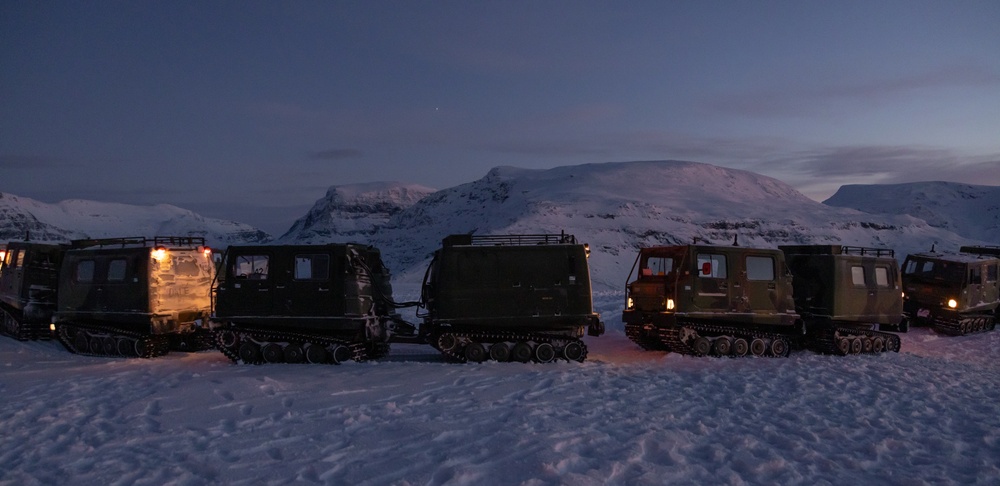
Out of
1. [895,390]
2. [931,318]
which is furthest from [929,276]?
[895,390]

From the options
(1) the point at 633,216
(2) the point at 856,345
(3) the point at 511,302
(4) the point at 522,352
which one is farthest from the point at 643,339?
(1) the point at 633,216

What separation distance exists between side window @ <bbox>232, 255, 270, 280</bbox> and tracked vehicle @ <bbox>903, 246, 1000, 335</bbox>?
65.7ft

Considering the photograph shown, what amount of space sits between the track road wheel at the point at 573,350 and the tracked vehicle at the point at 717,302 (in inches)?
86.8

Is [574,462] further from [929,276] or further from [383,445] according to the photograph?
[929,276]

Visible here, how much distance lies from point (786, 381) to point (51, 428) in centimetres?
1169

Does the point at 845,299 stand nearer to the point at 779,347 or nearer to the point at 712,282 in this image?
the point at 779,347

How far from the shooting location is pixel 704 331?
13.8 m

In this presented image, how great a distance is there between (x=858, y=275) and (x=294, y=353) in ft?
45.8

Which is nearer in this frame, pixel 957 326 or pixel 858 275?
pixel 858 275

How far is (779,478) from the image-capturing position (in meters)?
6.07

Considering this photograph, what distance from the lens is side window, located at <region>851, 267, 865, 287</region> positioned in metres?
15.1

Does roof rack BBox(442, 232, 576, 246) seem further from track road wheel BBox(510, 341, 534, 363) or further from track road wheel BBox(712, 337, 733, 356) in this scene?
track road wheel BBox(712, 337, 733, 356)

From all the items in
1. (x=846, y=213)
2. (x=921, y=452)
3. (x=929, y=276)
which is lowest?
(x=921, y=452)

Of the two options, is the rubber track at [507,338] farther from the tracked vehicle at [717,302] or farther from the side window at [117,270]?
the side window at [117,270]
